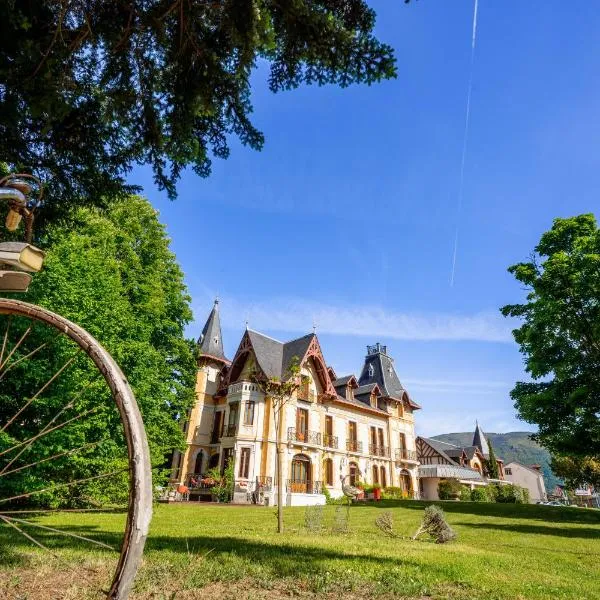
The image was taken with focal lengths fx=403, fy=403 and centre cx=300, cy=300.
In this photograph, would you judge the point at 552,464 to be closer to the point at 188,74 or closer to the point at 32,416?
the point at 32,416

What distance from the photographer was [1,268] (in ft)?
9.01

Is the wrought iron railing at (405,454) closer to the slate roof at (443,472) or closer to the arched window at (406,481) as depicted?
the arched window at (406,481)

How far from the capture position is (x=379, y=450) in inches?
1389

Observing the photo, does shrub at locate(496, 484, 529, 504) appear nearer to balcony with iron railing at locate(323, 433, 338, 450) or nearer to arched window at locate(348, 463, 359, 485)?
arched window at locate(348, 463, 359, 485)

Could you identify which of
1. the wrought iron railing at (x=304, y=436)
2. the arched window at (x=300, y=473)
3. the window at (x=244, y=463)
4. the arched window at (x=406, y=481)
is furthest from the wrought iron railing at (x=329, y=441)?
the arched window at (x=406, y=481)

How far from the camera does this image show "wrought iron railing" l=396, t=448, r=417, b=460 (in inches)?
1446

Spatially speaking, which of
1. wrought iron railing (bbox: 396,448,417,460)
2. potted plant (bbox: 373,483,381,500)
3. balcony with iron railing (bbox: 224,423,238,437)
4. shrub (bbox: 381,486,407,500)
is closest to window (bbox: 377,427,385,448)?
wrought iron railing (bbox: 396,448,417,460)

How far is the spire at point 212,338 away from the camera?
32.4 metres

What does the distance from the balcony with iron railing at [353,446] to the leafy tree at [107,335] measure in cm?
1598

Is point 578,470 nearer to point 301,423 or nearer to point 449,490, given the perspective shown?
point 449,490

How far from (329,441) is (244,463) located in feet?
25.1

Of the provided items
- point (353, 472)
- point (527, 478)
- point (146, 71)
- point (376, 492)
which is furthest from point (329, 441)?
point (527, 478)

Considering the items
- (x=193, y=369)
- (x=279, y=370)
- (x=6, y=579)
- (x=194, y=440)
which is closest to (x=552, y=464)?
(x=279, y=370)

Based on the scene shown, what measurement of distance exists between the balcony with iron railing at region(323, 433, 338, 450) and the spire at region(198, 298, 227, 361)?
400 inches
